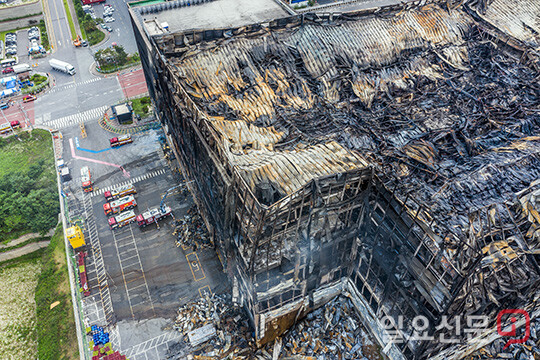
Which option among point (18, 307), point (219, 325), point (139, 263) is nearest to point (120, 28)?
point (139, 263)

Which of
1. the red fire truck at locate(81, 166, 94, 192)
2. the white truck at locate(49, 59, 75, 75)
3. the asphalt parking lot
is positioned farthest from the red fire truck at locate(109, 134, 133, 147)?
the white truck at locate(49, 59, 75, 75)

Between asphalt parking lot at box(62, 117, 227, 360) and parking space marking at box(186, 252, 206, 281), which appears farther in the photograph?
parking space marking at box(186, 252, 206, 281)

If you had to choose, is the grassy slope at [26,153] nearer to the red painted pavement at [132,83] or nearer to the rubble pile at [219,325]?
the red painted pavement at [132,83]

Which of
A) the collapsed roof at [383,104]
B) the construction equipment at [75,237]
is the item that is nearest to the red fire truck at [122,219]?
the construction equipment at [75,237]

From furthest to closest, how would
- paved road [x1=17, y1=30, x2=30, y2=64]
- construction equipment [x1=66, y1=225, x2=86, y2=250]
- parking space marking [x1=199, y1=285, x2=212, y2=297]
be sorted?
paved road [x1=17, y1=30, x2=30, y2=64], construction equipment [x1=66, y1=225, x2=86, y2=250], parking space marking [x1=199, y1=285, x2=212, y2=297]

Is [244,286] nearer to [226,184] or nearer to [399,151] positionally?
[226,184]

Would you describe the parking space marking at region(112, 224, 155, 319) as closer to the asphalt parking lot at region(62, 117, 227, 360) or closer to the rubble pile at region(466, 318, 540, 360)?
the asphalt parking lot at region(62, 117, 227, 360)

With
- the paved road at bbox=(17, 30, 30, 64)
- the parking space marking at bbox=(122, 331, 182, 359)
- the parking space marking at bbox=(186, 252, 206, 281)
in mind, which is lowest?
the parking space marking at bbox=(122, 331, 182, 359)
